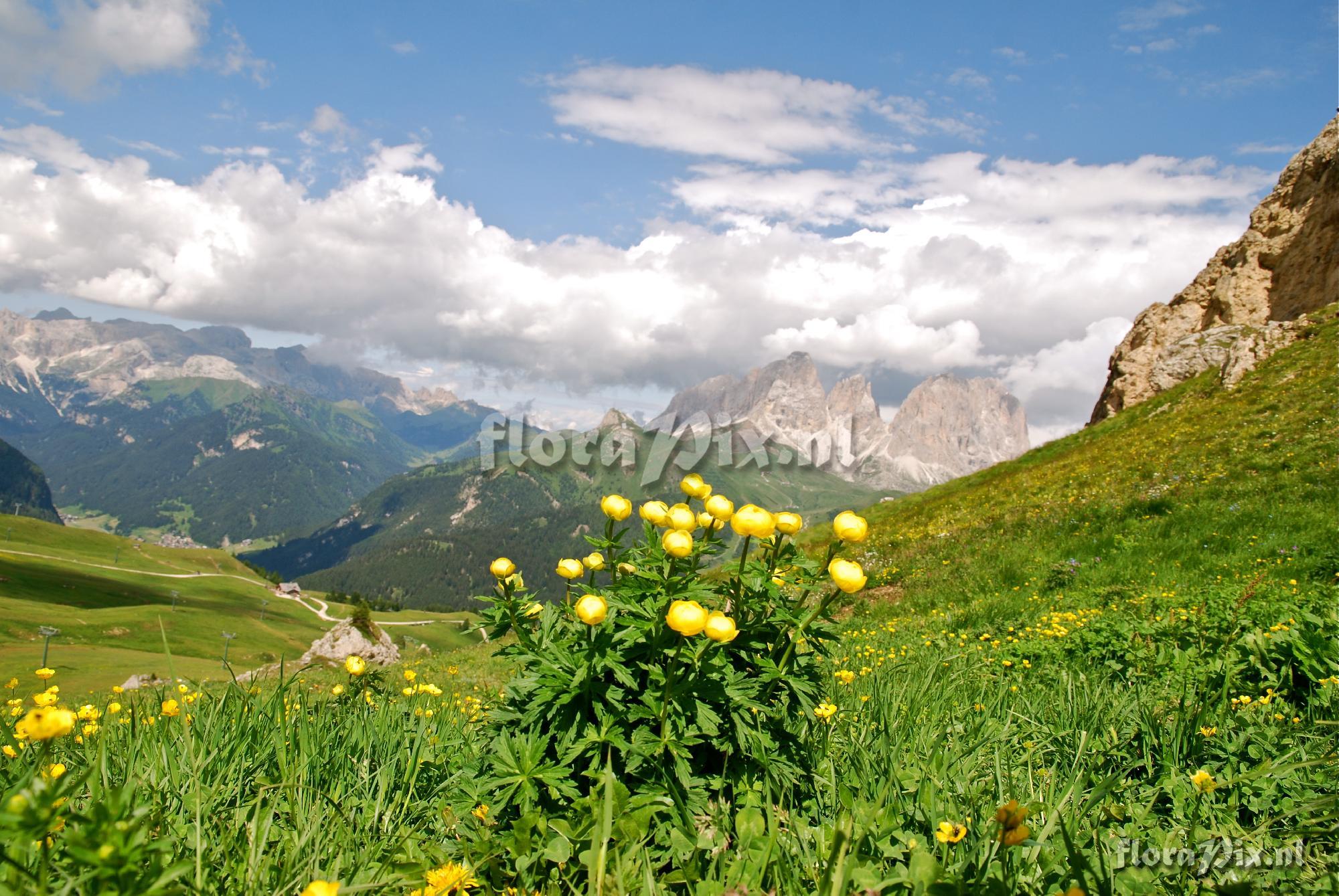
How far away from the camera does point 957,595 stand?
42.5 feet

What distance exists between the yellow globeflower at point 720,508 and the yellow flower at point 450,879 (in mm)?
1885

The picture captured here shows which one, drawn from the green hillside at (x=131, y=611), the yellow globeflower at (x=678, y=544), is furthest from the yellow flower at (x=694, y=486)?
the green hillside at (x=131, y=611)

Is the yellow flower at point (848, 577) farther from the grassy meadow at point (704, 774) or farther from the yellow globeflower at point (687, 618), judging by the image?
the yellow globeflower at point (687, 618)

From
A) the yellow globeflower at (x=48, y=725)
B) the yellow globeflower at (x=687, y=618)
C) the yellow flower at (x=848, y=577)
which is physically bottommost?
the yellow globeflower at (x=48, y=725)

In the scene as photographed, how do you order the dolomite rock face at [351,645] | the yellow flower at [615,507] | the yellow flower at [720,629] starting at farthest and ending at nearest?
the dolomite rock face at [351,645], the yellow flower at [615,507], the yellow flower at [720,629]

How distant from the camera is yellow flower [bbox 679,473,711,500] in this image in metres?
3.29

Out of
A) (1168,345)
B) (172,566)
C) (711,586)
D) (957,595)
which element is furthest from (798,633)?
(172,566)

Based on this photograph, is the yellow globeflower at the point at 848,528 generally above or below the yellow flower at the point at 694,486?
below

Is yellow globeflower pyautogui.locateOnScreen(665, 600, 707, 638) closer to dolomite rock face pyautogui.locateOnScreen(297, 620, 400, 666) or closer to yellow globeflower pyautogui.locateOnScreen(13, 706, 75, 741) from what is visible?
yellow globeflower pyautogui.locateOnScreen(13, 706, 75, 741)

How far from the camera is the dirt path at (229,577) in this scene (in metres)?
146

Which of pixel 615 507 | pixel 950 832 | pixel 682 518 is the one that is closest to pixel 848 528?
pixel 682 518

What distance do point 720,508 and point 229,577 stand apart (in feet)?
657

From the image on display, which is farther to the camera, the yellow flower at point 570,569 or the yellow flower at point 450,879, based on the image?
the yellow flower at point 570,569

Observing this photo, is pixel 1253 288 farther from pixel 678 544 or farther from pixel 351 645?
pixel 351 645
